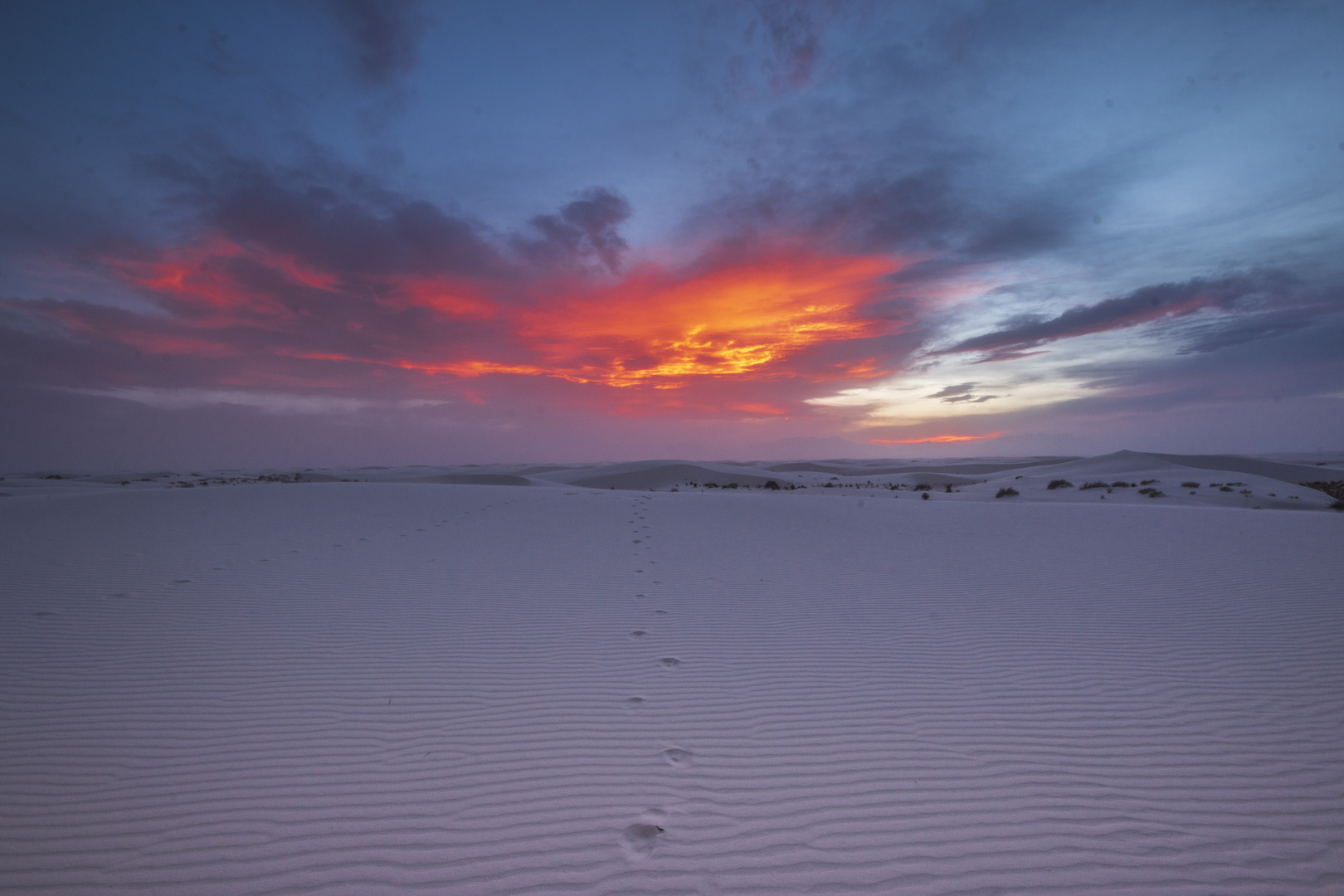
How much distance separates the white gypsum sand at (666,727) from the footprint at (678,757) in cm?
3

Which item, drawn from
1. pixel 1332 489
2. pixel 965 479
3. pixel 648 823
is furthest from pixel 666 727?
pixel 965 479

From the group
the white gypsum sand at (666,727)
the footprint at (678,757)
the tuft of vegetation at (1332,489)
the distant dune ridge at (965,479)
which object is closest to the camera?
the white gypsum sand at (666,727)

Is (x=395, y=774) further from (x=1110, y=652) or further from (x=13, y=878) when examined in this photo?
(x=1110, y=652)

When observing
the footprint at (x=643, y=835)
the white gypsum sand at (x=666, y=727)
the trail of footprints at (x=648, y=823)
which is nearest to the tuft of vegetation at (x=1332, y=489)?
the white gypsum sand at (x=666, y=727)

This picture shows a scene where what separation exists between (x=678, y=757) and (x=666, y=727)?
12.9 inches

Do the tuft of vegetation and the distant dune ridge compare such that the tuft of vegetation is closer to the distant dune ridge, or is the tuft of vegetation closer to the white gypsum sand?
the distant dune ridge

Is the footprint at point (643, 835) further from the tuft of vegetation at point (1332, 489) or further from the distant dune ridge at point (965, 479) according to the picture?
the tuft of vegetation at point (1332, 489)

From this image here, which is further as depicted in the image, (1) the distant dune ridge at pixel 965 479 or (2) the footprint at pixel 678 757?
(1) the distant dune ridge at pixel 965 479

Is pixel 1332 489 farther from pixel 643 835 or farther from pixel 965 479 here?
pixel 643 835

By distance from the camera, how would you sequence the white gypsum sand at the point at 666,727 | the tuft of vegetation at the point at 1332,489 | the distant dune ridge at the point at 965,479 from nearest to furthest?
the white gypsum sand at the point at 666,727
the tuft of vegetation at the point at 1332,489
the distant dune ridge at the point at 965,479

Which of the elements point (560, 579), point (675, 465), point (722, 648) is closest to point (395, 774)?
point (722, 648)

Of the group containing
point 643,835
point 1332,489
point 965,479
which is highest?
point 965,479

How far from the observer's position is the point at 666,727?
3.49 m

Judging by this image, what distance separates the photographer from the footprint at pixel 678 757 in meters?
3.10
